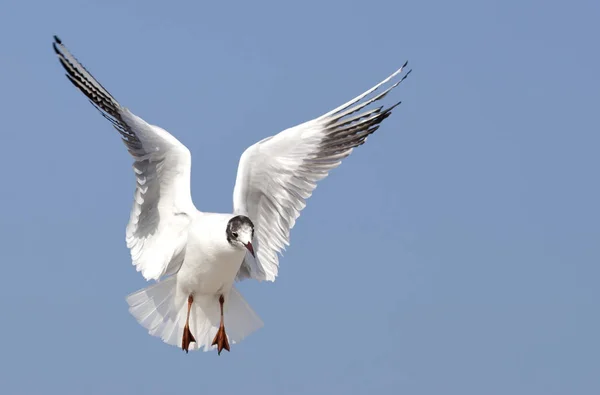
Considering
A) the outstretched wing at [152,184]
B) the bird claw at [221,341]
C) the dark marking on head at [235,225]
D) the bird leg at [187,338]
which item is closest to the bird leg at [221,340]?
the bird claw at [221,341]

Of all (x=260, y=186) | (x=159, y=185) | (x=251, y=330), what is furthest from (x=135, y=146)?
(x=251, y=330)

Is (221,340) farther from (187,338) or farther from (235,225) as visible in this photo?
(235,225)

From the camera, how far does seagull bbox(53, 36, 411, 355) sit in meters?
10.6

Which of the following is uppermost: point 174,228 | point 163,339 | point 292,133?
point 292,133

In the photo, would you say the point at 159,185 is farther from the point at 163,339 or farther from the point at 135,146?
the point at 163,339

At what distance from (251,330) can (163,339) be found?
74 cm

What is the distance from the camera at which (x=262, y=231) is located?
11406 mm

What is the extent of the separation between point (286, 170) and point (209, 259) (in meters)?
1.22

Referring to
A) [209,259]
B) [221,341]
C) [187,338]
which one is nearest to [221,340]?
[221,341]

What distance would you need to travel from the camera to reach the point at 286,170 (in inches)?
442

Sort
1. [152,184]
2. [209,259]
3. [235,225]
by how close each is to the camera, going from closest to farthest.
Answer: [235,225] → [209,259] → [152,184]

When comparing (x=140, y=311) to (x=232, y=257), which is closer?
(x=232, y=257)

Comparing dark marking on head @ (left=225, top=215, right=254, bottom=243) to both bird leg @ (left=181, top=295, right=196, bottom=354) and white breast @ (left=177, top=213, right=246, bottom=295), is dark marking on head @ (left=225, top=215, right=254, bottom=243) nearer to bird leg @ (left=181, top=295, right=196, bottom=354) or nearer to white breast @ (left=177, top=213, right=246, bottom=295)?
white breast @ (left=177, top=213, right=246, bottom=295)

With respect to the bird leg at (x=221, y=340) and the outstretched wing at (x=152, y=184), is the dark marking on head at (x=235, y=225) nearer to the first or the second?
the outstretched wing at (x=152, y=184)
